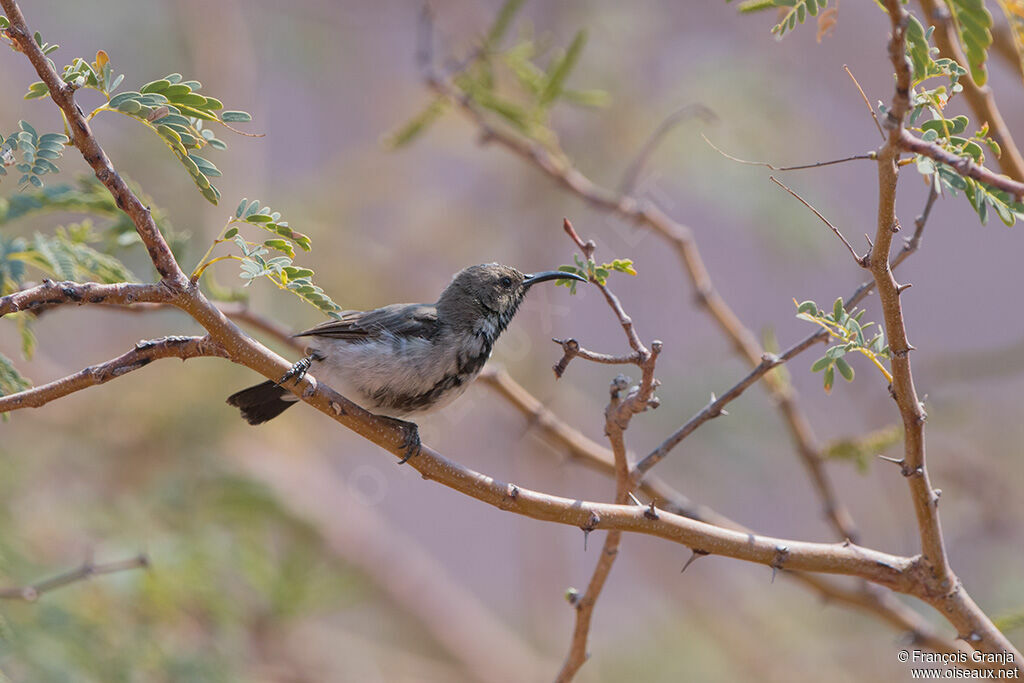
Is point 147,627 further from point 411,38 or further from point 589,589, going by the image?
point 411,38

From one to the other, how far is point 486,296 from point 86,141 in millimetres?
2122

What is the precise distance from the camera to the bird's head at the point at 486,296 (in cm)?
375

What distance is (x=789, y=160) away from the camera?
5934mm

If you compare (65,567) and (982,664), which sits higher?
(982,664)

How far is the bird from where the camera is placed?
3.36 meters

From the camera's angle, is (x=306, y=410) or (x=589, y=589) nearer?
(x=589, y=589)

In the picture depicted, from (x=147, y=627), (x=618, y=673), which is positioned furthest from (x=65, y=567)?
(x=618, y=673)

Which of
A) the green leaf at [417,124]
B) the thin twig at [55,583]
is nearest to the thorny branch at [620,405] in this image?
the green leaf at [417,124]

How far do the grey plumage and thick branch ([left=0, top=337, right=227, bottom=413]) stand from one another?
3.47 ft

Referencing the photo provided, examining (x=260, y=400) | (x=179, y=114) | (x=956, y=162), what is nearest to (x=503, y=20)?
(x=260, y=400)

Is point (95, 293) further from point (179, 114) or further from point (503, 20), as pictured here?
point (503, 20)

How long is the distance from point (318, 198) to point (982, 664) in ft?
18.7

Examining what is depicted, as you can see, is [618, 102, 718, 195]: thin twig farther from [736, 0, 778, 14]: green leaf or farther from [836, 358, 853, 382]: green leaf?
[836, 358, 853, 382]: green leaf

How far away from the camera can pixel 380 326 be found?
3582 millimetres
